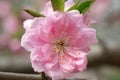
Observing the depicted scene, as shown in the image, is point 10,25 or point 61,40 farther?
point 10,25

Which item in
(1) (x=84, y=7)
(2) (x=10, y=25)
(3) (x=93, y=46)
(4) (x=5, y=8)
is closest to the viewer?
(1) (x=84, y=7)

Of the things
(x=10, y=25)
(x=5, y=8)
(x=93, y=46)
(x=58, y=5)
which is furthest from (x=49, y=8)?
(x=5, y=8)

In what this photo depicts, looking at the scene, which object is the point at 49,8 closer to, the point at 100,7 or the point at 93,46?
the point at 93,46

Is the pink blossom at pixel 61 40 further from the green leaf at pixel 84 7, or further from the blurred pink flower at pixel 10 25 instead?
the blurred pink flower at pixel 10 25

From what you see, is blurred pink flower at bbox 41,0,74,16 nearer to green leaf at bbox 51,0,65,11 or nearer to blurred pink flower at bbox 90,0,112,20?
green leaf at bbox 51,0,65,11

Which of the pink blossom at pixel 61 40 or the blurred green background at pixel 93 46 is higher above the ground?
the pink blossom at pixel 61 40

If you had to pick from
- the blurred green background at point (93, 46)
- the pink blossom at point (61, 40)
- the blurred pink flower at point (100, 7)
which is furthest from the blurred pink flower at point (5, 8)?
the pink blossom at point (61, 40)

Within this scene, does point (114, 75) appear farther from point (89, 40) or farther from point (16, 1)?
point (89, 40)

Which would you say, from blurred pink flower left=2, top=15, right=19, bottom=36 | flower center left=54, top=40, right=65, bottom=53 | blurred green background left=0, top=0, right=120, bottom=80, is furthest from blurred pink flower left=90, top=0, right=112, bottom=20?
flower center left=54, top=40, right=65, bottom=53
